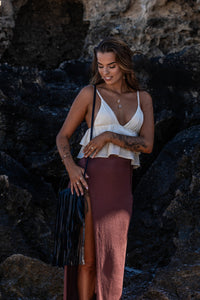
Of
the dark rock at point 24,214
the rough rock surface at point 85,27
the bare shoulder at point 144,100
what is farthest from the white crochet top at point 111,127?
the rough rock surface at point 85,27

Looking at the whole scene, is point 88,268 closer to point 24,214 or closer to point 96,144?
point 96,144

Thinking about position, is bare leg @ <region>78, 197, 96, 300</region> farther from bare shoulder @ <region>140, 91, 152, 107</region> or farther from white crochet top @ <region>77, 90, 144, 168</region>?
bare shoulder @ <region>140, 91, 152, 107</region>

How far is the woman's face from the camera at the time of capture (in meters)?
2.88

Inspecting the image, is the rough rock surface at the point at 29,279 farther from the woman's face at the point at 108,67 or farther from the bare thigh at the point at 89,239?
the woman's face at the point at 108,67

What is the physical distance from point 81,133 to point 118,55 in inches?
49.5

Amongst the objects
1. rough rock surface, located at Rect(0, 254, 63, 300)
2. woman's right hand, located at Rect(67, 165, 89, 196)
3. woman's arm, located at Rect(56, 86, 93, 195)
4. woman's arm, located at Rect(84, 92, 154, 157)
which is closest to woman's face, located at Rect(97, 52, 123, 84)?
woman's arm, located at Rect(56, 86, 93, 195)

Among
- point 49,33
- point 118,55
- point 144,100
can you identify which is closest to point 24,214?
point 144,100

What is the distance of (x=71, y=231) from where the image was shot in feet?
9.04

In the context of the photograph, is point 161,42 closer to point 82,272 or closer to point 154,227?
point 154,227

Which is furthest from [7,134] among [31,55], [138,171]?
[31,55]

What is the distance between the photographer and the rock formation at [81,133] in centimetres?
Answer: 332

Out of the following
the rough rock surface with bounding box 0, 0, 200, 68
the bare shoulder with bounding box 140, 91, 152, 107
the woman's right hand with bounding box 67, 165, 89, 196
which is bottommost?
the woman's right hand with bounding box 67, 165, 89, 196

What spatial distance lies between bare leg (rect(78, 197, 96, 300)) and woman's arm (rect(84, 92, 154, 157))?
0.33 m

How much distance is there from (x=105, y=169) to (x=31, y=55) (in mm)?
3091
